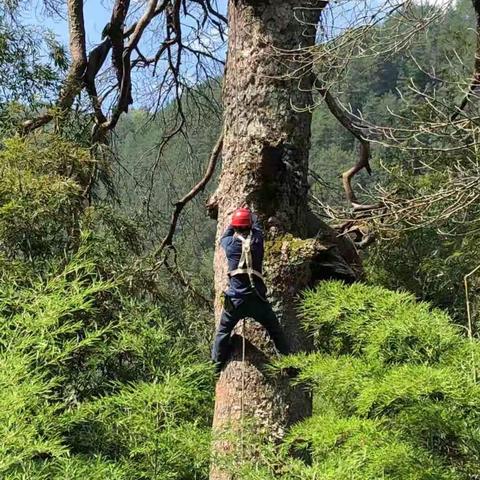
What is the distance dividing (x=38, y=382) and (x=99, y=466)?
0.37 metres

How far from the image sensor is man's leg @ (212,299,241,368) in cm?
291

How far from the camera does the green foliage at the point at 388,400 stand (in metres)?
1.90

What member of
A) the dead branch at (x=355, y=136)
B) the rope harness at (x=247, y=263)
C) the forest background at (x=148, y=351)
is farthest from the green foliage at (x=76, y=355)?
the dead branch at (x=355, y=136)

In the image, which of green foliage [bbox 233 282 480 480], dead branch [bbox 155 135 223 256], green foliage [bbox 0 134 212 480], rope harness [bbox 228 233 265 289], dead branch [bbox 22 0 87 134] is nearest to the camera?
green foliage [bbox 233 282 480 480]

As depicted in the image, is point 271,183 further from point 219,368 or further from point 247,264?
point 219,368

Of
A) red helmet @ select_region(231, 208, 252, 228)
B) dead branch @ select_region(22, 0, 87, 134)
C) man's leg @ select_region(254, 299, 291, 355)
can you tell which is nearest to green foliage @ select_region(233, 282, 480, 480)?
man's leg @ select_region(254, 299, 291, 355)

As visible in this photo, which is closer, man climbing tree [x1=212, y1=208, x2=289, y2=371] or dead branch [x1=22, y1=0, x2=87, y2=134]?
man climbing tree [x1=212, y1=208, x2=289, y2=371]

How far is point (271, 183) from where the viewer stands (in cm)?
304

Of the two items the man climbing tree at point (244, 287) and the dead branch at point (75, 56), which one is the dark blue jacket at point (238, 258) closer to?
the man climbing tree at point (244, 287)

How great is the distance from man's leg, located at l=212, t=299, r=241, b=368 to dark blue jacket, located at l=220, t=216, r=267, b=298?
3.7 inches

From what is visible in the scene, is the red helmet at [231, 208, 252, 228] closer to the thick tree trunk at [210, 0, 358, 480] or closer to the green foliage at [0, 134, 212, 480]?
the thick tree trunk at [210, 0, 358, 480]

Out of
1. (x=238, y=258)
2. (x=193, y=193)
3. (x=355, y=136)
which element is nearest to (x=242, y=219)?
(x=238, y=258)

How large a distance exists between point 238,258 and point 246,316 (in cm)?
27

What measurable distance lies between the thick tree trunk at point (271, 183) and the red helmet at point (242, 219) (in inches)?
5.4
